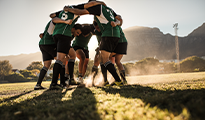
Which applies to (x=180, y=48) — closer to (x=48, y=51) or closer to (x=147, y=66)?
(x=147, y=66)

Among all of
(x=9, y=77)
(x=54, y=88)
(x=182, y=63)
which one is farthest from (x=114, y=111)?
(x=182, y=63)

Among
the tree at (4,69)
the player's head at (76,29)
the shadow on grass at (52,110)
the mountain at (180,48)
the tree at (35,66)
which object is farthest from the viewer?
the mountain at (180,48)

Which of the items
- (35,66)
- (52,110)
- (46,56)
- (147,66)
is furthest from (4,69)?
(147,66)

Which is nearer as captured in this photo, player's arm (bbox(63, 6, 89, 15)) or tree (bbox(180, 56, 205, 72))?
player's arm (bbox(63, 6, 89, 15))

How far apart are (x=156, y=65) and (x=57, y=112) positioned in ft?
231

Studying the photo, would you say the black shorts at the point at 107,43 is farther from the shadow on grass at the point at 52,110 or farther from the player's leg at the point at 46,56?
the shadow on grass at the point at 52,110

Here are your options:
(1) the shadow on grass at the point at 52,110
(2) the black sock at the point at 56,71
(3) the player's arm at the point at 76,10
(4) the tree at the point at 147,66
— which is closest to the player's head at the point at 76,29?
(3) the player's arm at the point at 76,10

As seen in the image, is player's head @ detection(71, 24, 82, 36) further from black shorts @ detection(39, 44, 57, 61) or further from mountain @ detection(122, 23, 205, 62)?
mountain @ detection(122, 23, 205, 62)

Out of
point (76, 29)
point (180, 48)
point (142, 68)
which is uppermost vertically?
point (180, 48)

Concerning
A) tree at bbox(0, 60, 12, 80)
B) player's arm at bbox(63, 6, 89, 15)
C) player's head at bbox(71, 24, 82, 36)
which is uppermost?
player's arm at bbox(63, 6, 89, 15)

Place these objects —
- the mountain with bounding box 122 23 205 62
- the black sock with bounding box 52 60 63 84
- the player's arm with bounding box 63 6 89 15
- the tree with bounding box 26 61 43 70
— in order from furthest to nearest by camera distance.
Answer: the mountain with bounding box 122 23 205 62 → the tree with bounding box 26 61 43 70 → the player's arm with bounding box 63 6 89 15 → the black sock with bounding box 52 60 63 84

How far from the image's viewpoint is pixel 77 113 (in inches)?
44.0

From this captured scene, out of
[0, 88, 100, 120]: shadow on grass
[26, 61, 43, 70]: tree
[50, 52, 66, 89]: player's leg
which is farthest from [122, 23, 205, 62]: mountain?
[0, 88, 100, 120]: shadow on grass

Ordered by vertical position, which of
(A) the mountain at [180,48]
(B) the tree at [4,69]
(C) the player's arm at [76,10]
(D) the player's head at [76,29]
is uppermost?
(A) the mountain at [180,48]
